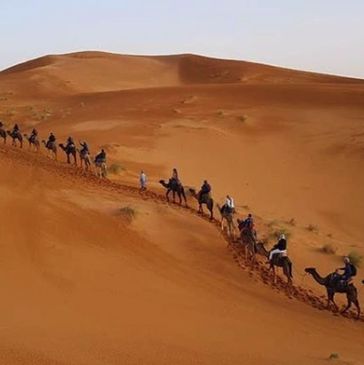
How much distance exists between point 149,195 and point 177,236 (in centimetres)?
631

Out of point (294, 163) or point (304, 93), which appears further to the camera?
point (304, 93)

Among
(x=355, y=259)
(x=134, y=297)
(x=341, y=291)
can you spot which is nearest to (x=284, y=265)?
(x=341, y=291)

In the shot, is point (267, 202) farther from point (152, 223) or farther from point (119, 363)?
point (119, 363)

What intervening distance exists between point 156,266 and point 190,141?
23.2 m

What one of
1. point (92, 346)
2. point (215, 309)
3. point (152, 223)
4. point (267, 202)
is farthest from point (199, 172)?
point (92, 346)

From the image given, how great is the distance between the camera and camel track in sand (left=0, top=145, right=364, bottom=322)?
17812mm

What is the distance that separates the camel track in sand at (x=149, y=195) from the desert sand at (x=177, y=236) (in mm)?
209

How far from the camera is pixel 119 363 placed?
11.0 metres

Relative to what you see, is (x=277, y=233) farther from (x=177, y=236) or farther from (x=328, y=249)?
(x=177, y=236)

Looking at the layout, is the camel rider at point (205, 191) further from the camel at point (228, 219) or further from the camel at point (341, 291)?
the camel at point (341, 291)

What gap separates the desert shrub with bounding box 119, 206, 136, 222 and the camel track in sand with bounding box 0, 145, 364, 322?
298cm

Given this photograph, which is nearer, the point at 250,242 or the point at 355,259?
the point at 250,242

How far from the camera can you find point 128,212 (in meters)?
21.8

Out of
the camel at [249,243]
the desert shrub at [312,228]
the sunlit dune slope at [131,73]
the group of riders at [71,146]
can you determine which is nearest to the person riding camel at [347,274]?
the camel at [249,243]
